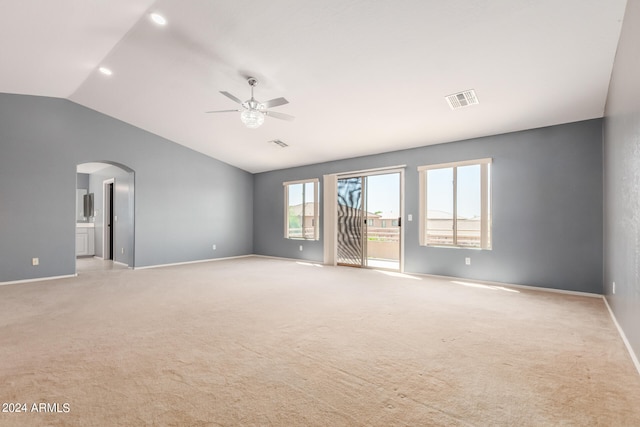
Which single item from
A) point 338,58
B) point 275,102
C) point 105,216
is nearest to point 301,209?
point 275,102

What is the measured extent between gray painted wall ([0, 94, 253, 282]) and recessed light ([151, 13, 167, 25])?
11.7ft

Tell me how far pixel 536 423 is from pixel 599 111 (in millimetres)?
4410

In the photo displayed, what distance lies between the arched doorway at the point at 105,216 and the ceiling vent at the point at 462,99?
6.25 m

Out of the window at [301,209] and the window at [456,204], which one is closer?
the window at [456,204]

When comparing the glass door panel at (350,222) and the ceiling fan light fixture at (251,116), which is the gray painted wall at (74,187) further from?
the ceiling fan light fixture at (251,116)

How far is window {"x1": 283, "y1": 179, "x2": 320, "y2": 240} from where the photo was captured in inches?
302

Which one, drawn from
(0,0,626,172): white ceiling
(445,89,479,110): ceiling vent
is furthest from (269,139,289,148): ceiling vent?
(445,89,479,110): ceiling vent

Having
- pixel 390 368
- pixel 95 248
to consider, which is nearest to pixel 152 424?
pixel 390 368

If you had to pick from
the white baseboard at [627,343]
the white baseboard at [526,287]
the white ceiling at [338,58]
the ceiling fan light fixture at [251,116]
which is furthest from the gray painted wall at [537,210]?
the ceiling fan light fixture at [251,116]

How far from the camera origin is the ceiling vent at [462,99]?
12.9ft

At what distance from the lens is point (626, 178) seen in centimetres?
260

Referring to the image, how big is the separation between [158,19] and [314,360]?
3773mm

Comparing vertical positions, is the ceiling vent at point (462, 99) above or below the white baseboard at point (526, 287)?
above

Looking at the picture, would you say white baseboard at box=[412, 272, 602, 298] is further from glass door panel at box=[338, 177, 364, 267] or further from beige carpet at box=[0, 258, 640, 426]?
glass door panel at box=[338, 177, 364, 267]
